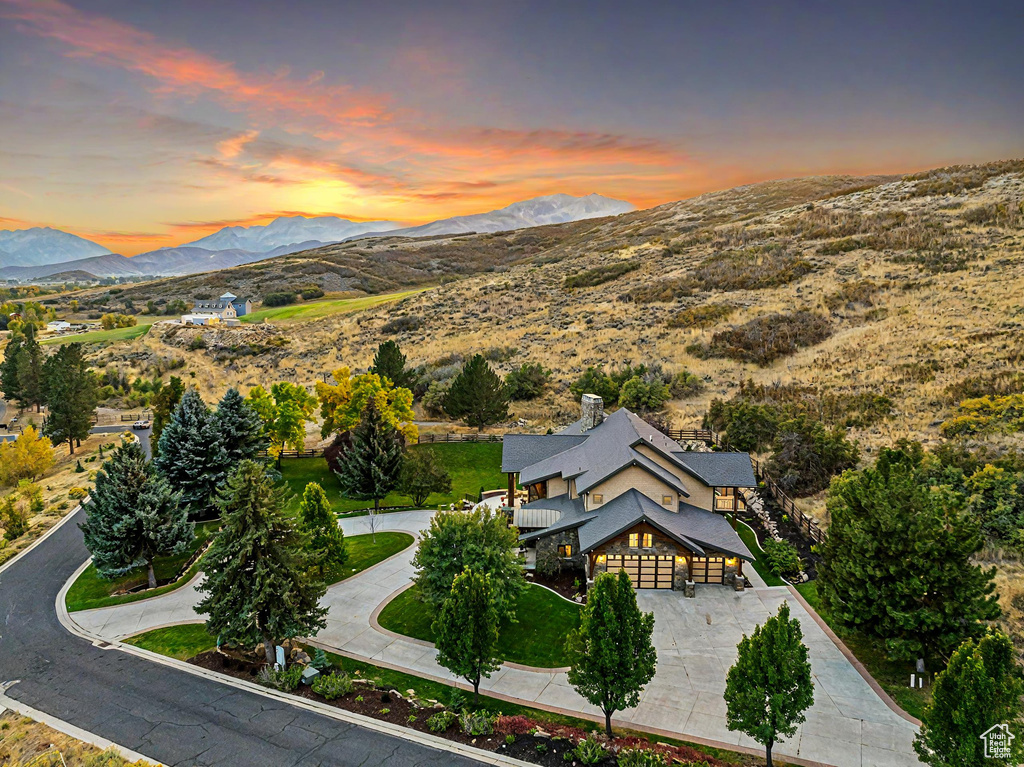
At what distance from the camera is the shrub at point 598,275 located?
91.2m

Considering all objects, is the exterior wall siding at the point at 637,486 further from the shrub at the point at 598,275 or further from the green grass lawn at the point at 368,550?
the shrub at the point at 598,275

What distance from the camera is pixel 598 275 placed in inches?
3639

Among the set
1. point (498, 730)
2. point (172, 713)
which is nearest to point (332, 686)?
point (172, 713)

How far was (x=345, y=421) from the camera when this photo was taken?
41656 mm

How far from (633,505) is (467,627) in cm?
1184

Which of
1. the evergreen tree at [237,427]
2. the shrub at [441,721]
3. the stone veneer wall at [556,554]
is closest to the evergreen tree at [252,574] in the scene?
the shrub at [441,721]

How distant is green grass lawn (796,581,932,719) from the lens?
17.9 meters

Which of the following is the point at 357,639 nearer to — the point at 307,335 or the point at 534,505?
the point at 534,505

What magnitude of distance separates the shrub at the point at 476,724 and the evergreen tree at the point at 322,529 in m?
11.9

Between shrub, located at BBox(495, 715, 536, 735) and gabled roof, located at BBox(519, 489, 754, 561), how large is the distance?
8334 millimetres

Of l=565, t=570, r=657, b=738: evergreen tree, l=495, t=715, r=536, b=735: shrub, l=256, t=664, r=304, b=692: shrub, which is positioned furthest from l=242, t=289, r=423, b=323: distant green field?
l=565, t=570, r=657, b=738: evergreen tree

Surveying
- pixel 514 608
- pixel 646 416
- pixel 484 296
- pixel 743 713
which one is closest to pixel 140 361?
pixel 484 296

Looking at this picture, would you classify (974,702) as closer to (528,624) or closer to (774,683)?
(774,683)

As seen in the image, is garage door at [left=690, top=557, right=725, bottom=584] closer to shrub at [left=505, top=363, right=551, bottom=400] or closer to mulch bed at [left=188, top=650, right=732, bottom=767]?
mulch bed at [left=188, top=650, right=732, bottom=767]
